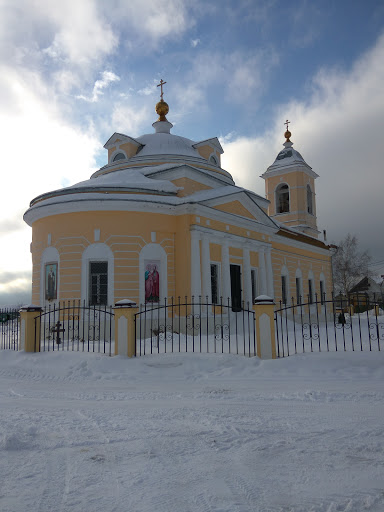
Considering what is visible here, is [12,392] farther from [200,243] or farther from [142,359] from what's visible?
[200,243]

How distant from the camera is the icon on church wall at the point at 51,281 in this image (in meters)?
15.4

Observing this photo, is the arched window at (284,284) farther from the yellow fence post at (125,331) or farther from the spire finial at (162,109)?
the yellow fence post at (125,331)

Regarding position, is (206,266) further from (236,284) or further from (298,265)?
(298,265)

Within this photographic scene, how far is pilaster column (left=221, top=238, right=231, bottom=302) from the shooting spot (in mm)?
16969

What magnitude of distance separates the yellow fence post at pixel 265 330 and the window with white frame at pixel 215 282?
753 centimetres

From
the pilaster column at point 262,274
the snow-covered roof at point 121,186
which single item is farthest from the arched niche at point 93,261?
the pilaster column at point 262,274

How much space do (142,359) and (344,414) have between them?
498 centimetres

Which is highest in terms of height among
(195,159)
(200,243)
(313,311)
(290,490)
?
(195,159)

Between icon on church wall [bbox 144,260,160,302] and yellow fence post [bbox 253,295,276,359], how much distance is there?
651cm

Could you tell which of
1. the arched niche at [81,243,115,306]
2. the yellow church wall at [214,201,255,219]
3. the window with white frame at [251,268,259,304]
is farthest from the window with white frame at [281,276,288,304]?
the arched niche at [81,243,115,306]

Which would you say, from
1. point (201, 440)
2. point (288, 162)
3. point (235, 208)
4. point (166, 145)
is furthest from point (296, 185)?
point (201, 440)

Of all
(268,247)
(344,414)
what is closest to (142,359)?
(344,414)

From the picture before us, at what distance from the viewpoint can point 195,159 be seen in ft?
69.6

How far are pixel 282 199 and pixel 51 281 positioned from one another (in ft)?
63.5
